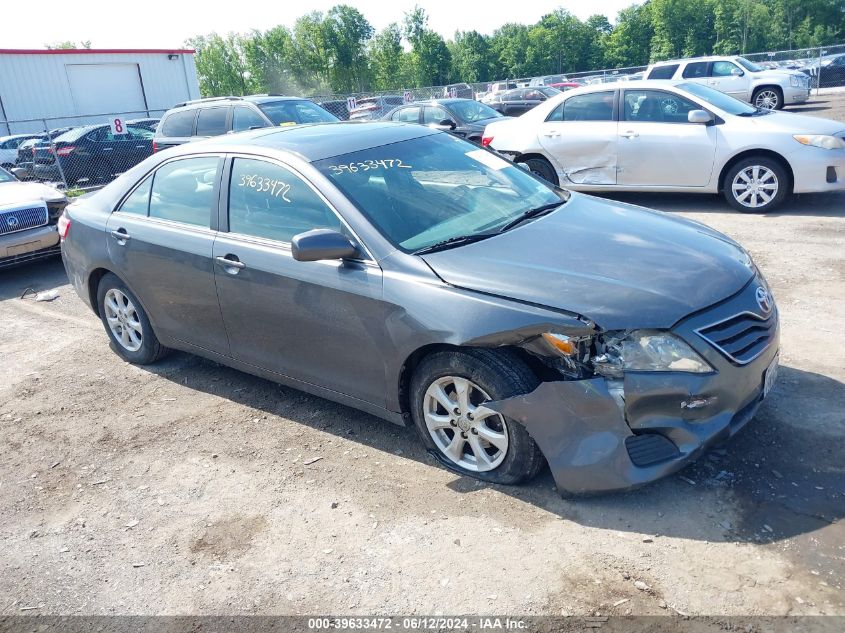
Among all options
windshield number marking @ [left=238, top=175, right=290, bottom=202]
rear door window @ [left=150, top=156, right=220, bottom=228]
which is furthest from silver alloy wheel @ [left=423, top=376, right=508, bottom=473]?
rear door window @ [left=150, top=156, right=220, bottom=228]

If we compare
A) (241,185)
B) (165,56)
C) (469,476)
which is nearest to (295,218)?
(241,185)

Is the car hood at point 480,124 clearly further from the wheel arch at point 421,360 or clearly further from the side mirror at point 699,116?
the wheel arch at point 421,360

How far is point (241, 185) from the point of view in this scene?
4.27 m

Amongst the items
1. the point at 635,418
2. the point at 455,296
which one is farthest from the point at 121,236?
the point at 635,418

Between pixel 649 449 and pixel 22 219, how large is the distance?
8.19 meters

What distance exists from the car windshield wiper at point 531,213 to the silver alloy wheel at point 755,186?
4949mm

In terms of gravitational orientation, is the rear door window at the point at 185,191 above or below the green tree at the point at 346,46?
below

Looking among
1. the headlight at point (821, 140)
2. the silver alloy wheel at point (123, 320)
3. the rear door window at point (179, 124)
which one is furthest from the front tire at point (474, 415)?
the rear door window at point (179, 124)

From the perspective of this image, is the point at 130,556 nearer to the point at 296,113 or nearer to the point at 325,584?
the point at 325,584

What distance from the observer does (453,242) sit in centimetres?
368

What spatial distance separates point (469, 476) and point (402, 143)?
2.13m

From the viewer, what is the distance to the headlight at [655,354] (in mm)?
2994

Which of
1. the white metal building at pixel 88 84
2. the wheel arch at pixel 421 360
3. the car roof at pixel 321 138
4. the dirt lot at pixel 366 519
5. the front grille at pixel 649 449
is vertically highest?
the white metal building at pixel 88 84

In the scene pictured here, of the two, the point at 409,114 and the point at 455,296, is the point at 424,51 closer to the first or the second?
the point at 409,114
